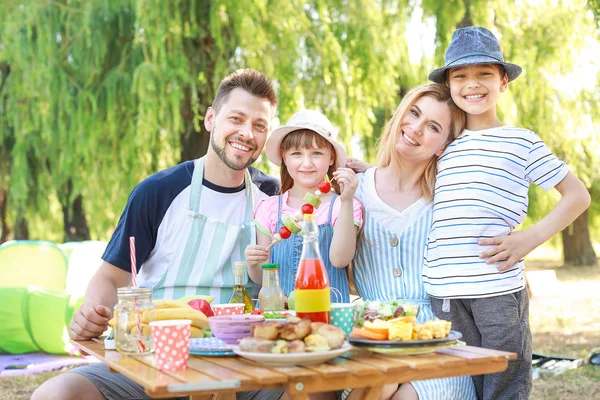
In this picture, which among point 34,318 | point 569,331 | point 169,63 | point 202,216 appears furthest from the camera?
point 569,331

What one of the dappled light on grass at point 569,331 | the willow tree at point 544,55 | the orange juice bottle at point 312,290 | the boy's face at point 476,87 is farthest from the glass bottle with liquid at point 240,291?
the willow tree at point 544,55

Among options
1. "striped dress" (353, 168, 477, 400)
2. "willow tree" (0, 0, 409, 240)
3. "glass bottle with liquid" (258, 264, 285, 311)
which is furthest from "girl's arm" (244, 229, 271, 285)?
"willow tree" (0, 0, 409, 240)

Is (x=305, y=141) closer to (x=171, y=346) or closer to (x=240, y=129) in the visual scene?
(x=240, y=129)

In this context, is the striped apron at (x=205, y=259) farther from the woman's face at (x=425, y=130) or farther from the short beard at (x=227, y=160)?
the woman's face at (x=425, y=130)

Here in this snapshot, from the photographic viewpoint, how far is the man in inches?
138

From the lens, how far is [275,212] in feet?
11.5

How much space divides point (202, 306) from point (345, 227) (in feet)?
2.23

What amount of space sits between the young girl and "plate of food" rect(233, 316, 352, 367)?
1.05 m

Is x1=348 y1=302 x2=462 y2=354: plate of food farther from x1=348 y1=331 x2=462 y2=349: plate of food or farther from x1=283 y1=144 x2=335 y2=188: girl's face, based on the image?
x1=283 y1=144 x2=335 y2=188: girl's face

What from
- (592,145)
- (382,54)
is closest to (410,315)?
(382,54)

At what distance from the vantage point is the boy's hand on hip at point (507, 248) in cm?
303

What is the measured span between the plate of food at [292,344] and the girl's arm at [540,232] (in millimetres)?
1098

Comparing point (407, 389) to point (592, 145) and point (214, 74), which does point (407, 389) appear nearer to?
point (214, 74)

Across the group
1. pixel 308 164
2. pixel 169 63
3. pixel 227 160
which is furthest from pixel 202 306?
pixel 169 63
